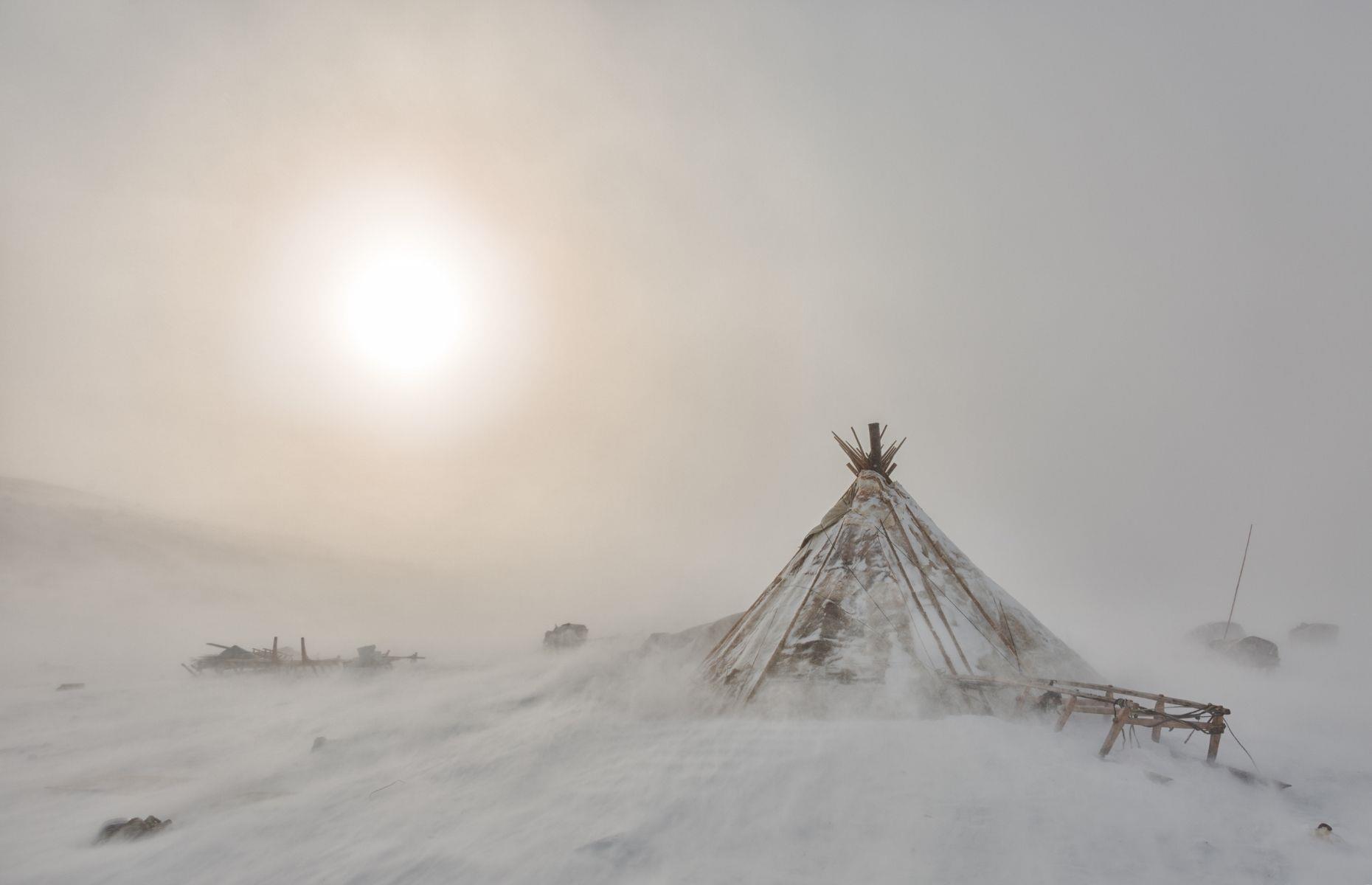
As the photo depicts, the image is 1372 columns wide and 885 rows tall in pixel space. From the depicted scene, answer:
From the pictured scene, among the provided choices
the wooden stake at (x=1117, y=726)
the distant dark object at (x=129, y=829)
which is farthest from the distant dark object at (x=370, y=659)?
the wooden stake at (x=1117, y=726)

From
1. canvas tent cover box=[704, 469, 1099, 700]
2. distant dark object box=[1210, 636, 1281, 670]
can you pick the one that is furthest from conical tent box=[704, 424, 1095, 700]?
distant dark object box=[1210, 636, 1281, 670]

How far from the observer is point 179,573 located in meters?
34.4

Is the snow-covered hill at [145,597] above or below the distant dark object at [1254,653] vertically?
above

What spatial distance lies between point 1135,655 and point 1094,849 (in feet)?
67.9

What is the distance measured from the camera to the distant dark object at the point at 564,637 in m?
23.9

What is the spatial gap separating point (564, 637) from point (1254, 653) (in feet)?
87.1

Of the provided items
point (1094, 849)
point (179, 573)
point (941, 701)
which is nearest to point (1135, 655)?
point (941, 701)

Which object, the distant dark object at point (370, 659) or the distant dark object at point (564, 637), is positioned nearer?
the distant dark object at point (370, 659)

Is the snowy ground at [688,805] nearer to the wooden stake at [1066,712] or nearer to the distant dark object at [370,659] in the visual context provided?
the wooden stake at [1066,712]

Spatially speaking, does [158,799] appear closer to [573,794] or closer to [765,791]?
[573,794]

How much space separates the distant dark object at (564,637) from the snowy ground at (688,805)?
1153 cm

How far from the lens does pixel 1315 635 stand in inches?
1105

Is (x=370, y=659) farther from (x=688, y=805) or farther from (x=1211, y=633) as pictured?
(x=1211, y=633)

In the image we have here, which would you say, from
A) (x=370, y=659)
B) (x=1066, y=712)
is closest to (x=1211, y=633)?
(x=1066, y=712)
